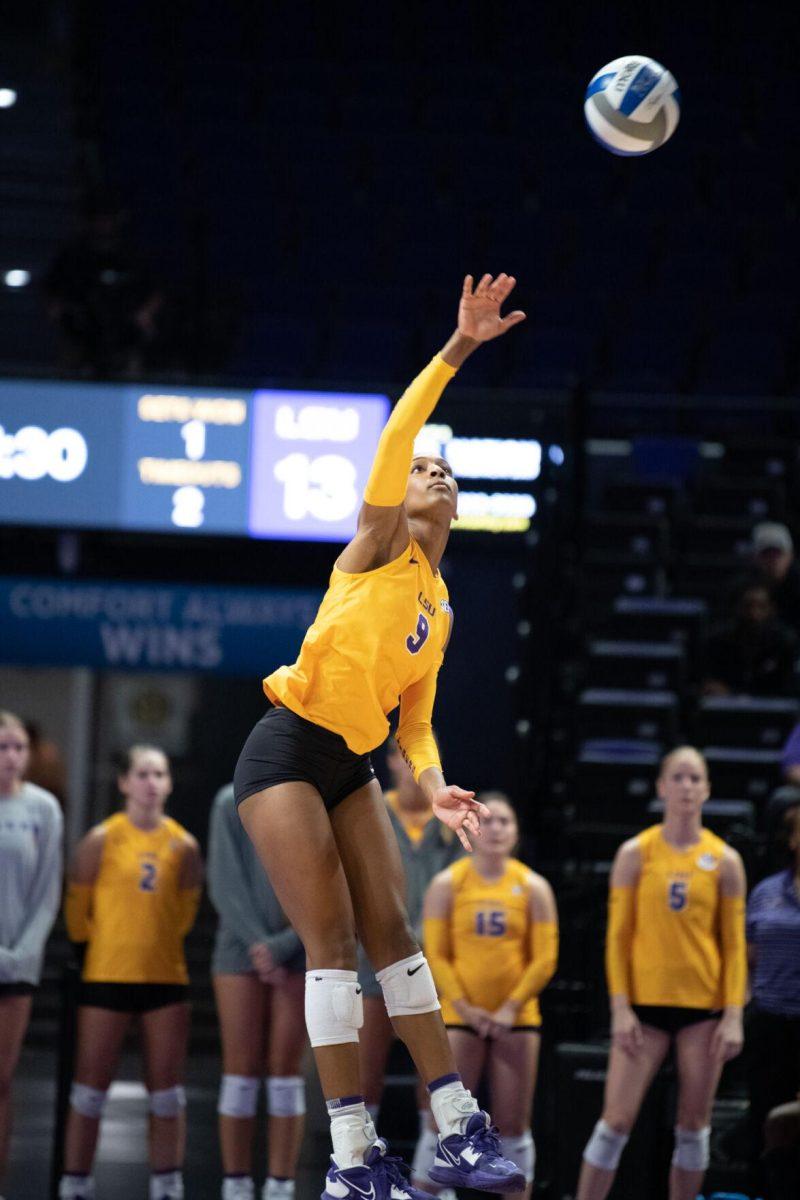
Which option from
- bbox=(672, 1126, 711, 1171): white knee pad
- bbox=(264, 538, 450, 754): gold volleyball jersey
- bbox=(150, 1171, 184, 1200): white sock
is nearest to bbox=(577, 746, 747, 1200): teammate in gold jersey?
bbox=(672, 1126, 711, 1171): white knee pad

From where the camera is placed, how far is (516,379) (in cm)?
1280

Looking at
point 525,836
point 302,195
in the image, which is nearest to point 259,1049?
point 525,836

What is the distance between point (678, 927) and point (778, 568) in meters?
3.88

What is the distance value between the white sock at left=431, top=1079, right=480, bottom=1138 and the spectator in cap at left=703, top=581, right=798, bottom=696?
5.95 metres

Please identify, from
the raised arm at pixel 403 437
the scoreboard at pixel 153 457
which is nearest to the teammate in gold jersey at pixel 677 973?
the raised arm at pixel 403 437

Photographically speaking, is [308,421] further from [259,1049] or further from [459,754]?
→ [259,1049]

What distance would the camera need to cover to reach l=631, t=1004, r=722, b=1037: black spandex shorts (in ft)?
23.7

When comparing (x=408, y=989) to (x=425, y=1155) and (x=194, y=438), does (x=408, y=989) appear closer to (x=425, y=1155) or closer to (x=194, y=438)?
(x=425, y=1155)

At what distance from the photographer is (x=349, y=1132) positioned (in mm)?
4559

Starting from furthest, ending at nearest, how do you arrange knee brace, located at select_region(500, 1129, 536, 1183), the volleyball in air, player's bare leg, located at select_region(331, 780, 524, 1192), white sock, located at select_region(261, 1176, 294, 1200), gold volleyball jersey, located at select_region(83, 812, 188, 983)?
gold volleyball jersey, located at select_region(83, 812, 188, 983), white sock, located at select_region(261, 1176, 294, 1200), knee brace, located at select_region(500, 1129, 536, 1183), the volleyball in air, player's bare leg, located at select_region(331, 780, 524, 1192)

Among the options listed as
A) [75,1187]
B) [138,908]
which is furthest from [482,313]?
[75,1187]

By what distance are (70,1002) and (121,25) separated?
988 cm

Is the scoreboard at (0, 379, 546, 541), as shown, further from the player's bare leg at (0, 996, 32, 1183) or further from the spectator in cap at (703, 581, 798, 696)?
the player's bare leg at (0, 996, 32, 1183)

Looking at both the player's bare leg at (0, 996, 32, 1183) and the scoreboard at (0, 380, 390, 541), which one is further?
the scoreboard at (0, 380, 390, 541)
